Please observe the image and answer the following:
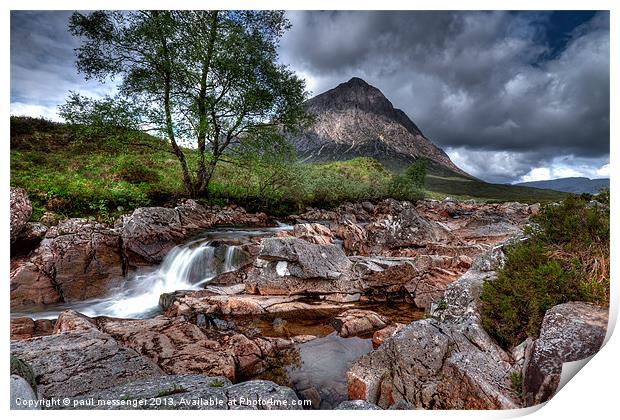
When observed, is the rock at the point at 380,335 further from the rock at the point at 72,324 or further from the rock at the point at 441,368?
the rock at the point at 72,324

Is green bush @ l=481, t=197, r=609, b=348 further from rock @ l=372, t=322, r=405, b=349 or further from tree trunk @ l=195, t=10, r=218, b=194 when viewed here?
tree trunk @ l=195, t=10, r=218, b=194

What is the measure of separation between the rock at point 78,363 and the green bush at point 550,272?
4368mm

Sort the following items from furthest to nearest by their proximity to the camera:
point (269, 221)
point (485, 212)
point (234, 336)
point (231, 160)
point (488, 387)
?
point (269, 221), point (485, 212), point (231, 160), point (234, 336), point (488, 387)

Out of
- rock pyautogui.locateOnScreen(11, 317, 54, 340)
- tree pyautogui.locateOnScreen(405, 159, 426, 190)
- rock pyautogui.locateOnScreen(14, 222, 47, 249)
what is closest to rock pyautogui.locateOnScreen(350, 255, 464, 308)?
tree pyautogui.locateOnScreen(405, 159, 426, 190)

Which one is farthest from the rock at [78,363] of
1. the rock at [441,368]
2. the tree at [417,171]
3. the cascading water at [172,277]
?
the tree at [417,171]

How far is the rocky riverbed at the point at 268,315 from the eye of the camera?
2.89 meters

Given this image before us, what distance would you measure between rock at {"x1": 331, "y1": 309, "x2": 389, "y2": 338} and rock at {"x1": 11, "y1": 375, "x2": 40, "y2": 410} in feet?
A: 14.0

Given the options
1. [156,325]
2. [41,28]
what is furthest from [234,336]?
[41,28]

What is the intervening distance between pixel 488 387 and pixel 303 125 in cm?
554

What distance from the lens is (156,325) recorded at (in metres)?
4.75

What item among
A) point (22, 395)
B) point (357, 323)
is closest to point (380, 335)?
point (357, 323)

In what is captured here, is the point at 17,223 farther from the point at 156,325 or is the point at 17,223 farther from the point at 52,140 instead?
the point at 156,325

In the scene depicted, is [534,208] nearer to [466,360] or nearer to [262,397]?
[466,360]

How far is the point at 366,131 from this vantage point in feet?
17.3
